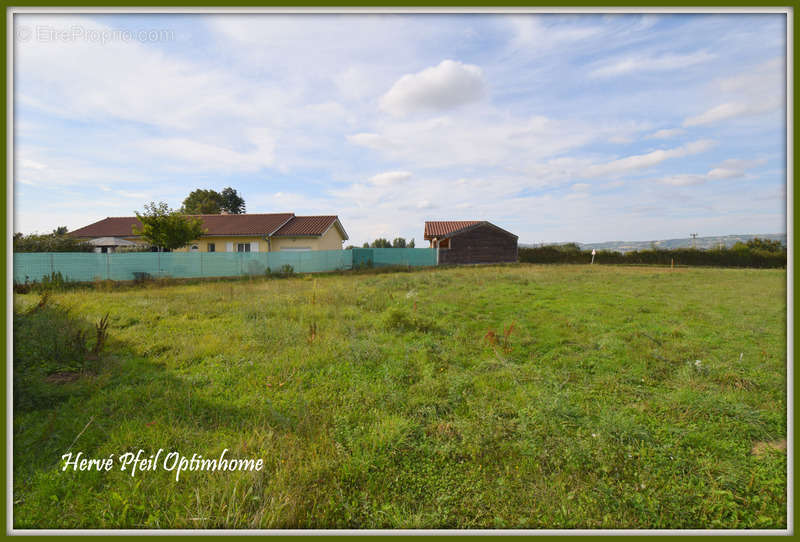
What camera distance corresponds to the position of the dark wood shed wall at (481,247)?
28047 millimetres

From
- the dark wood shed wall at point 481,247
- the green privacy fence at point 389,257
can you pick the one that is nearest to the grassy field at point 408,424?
the green privacy fence at point 389,257

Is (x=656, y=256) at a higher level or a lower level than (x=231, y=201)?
lower

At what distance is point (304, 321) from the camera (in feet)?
21.7

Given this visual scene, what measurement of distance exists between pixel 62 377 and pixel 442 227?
29135mm

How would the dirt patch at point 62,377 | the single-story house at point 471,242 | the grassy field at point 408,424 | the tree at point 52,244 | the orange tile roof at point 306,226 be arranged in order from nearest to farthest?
the grassy field at point 408,424, the dirt patch at point 62,377, the tree at point 52,244, the orange tile roof at point 306,226, the single-story house at point 471,242

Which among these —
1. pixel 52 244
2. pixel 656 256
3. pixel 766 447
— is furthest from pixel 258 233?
pixel 656 256

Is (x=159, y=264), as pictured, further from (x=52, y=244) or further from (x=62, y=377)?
(x=62, y=377)

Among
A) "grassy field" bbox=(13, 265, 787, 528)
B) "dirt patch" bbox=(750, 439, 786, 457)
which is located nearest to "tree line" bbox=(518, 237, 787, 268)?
"grassy field" bbox=(13, 265, 787, 528)

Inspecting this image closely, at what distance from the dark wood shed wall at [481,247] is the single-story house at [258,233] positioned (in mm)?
10270

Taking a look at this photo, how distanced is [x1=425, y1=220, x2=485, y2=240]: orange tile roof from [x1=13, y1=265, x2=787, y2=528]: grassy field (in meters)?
23.7

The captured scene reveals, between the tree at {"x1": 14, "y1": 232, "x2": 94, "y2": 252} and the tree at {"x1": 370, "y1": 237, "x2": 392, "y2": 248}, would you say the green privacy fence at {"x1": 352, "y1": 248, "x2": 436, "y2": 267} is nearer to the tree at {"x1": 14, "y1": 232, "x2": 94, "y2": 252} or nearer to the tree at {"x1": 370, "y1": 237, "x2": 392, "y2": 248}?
the tree at {"x1": 370, "y1": 237, "x2": 392, "y2": 248}

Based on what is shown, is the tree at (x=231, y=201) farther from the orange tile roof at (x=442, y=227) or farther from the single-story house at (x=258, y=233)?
the orange tile roof at (x=442, y=227)

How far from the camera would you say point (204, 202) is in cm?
4225

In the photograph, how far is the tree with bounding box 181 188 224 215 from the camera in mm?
41344
